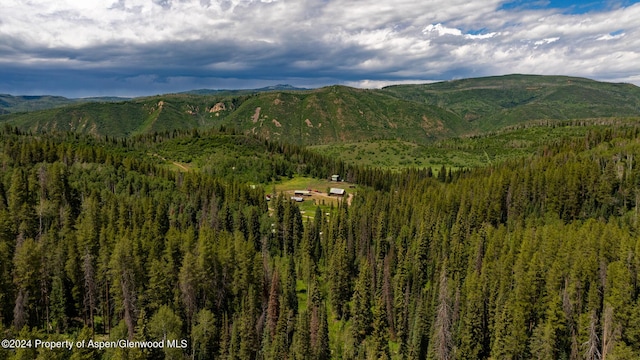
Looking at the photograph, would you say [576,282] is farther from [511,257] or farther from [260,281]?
[260,281]

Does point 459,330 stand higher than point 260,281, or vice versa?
point 260,281

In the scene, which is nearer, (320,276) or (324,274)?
(320,276)

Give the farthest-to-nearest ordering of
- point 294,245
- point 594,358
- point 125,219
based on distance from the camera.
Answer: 1. point 294,245
2. point 125,219
3. point 594,358

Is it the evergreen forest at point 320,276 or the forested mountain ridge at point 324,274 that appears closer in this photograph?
the evergreen forest at point 320,276

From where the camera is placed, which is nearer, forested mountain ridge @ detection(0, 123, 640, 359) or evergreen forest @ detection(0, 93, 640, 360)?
evergreen forest @ detection(0, 93, 640, 360)

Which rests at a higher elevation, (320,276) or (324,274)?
(324,274)

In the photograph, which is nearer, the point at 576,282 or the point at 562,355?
the point at 562,355

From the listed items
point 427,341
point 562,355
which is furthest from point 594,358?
point 427,341

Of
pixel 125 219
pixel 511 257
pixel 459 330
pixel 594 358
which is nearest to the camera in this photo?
pixel 594 358
